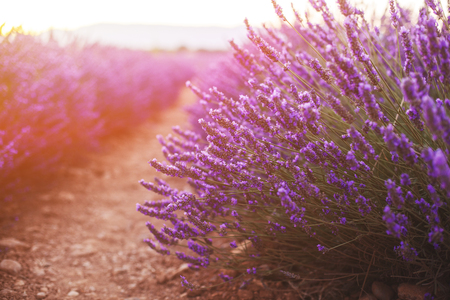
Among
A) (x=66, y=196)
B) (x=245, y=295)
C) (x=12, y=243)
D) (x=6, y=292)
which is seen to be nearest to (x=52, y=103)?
(x=66, y=196)

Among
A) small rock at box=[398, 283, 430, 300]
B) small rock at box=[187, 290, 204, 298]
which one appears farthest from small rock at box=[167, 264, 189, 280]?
small rock at box=[398, 283, 430, 300]

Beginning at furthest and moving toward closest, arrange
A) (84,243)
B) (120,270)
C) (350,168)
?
(84,243) < (120,270) < (350,168)

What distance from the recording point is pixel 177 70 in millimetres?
11281

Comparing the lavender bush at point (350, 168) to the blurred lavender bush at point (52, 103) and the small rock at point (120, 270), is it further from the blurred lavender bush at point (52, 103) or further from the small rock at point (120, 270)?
the blurred lavender bush at point (52, 103)

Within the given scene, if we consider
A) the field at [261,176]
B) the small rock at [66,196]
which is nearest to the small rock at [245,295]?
the field at [261,176]

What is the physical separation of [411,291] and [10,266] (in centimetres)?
241

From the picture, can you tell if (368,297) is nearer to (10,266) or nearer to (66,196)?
A: (10,266)

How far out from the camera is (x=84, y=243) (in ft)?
8.82

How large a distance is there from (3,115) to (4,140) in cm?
22

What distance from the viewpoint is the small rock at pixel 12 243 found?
7.59 ft

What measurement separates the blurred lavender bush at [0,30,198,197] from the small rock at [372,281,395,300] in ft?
8.40

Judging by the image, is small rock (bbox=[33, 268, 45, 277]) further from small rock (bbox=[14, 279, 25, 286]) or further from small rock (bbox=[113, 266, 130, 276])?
small rock (bbox=[113, 266, 130, 276])

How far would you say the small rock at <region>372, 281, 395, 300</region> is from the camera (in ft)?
4.73

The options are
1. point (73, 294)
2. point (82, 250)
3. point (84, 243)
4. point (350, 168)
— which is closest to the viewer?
point (350, 168)
